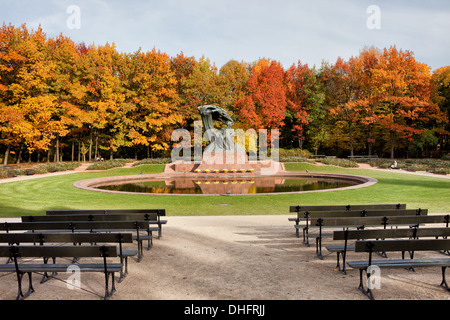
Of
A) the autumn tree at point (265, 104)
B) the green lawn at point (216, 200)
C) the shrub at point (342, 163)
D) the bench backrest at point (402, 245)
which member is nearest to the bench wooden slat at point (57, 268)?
the bench backrest at point (402, 245)

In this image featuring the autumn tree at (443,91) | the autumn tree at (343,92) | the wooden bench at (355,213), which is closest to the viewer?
the wooden bench at (355,213)

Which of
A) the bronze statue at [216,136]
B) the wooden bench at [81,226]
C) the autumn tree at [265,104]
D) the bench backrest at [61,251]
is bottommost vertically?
the wooden bench at [81,226]

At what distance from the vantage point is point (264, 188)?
20.3 meters

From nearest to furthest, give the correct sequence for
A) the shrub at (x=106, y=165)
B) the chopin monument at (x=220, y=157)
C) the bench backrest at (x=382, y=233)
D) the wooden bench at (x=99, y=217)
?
the bench backrest at (x=382, y=233) → the wooden bench at (x=99, y=217) → the chopin monument at (x=220, y=157) → the shrub at (x=106, y=165)

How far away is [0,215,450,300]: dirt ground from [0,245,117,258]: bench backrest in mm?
688

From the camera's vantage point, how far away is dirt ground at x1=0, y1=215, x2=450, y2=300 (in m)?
5.01

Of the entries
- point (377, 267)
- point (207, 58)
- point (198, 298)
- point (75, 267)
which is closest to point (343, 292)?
point (377, 267)

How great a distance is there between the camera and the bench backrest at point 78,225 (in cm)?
675

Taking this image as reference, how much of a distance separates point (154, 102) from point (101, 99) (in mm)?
6123

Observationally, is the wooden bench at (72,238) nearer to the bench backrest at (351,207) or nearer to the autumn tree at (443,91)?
the bench backrest at (351,207)

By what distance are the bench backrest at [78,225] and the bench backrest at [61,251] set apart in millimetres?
1807

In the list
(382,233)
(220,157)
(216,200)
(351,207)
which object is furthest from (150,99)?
(382,233)

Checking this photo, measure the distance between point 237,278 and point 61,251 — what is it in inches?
112

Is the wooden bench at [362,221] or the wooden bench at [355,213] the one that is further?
the wooden bench at [355,213]
